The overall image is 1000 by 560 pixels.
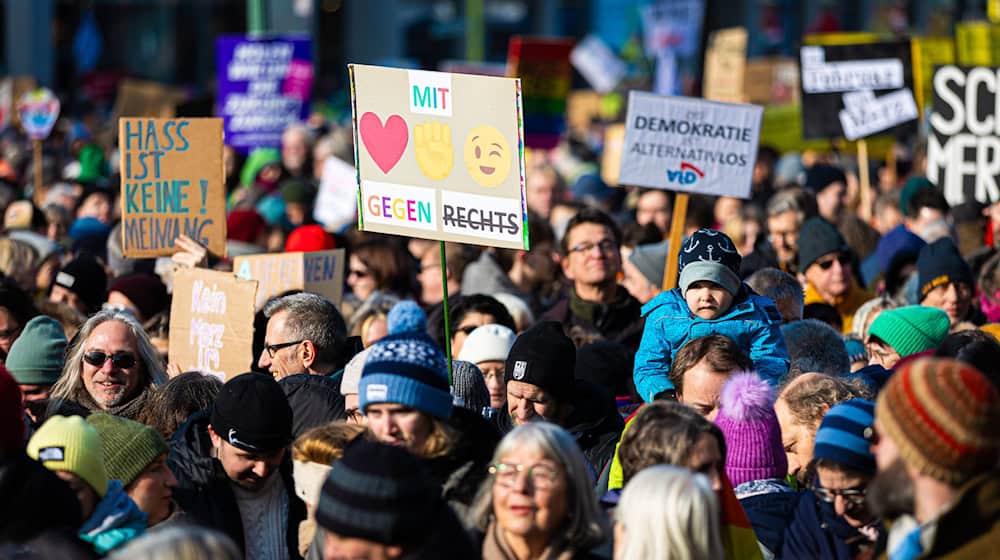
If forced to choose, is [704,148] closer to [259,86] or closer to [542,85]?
[542,85]

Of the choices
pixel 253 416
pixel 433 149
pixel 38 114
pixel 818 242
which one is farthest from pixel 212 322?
pixel 38 114

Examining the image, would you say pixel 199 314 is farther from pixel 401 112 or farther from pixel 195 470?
pixel 195 470

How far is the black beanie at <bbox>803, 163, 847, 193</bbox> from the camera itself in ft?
41.2

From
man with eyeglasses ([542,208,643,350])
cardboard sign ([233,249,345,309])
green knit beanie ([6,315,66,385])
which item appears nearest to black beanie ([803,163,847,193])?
man with eyeglasses ([542,208,643,350])

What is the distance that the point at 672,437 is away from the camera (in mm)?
4293

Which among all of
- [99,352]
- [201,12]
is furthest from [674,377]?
[201,12]

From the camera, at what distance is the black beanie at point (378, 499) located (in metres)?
3.67

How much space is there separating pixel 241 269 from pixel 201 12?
43.8 m

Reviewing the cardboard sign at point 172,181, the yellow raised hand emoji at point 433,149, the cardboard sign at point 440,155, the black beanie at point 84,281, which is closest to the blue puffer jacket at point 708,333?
the cardboard sign at point 440,155

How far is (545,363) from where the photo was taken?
18.7ft

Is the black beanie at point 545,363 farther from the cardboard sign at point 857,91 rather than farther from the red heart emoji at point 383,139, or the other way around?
the cardboard sign at point 857,91

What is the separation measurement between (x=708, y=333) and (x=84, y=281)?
3.80 metres

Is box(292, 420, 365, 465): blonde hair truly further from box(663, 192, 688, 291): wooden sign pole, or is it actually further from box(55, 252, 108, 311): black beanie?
box(55, 252, 108, 311): black beanie

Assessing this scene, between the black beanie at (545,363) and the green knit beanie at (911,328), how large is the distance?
1734 mm
